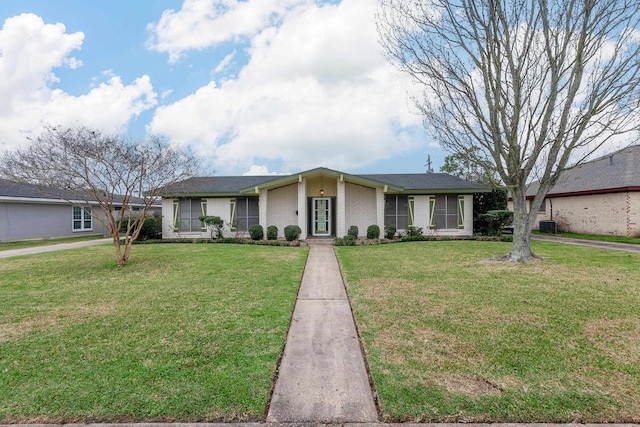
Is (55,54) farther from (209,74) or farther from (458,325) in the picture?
(458,325)

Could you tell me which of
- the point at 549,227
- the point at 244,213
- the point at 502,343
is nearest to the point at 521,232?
the point at 502,343

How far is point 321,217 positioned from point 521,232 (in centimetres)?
929

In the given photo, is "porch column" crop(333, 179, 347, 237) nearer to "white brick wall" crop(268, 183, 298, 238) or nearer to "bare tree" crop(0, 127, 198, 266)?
"white brick wall" crop(268, 183, 298, 238)

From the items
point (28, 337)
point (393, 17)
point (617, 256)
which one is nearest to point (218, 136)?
point (393, 17)

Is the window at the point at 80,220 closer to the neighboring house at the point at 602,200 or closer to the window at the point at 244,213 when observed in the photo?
the window at the point at 244,213

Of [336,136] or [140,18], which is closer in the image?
[140,18]

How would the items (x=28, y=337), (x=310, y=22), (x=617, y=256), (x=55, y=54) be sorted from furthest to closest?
1. (x=55, y=54)
2. (x=310, y=22)
3. (x=617, y=256)
4. (x=28, y=337)

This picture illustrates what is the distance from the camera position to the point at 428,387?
280cm

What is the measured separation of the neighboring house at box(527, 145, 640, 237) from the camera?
14.6 m

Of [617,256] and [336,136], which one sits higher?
[336,136]

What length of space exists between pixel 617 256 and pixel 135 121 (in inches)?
733

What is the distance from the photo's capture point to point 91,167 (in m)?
8.20

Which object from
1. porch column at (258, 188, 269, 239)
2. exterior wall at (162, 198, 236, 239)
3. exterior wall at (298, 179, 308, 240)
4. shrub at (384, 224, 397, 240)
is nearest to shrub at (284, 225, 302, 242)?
exterior wall at (298, 179, 308, 240)

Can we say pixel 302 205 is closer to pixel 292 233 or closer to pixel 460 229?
pixel 292 233
